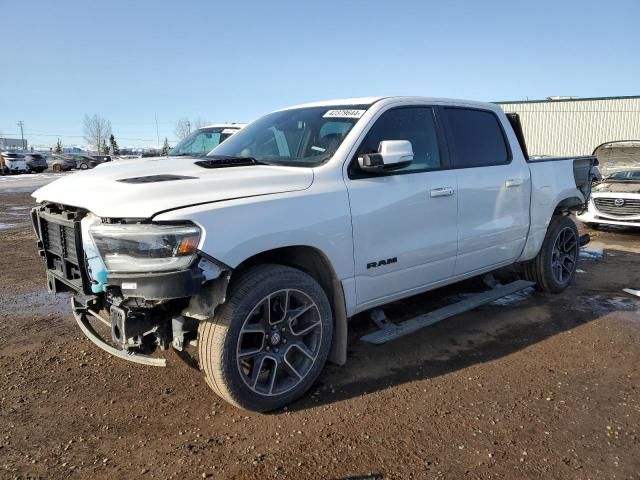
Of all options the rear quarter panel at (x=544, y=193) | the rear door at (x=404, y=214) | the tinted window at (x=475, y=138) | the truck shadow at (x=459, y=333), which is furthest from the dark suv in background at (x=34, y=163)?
the rear door at (x=404, y=214)

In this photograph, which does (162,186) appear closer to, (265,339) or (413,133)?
(265,339)

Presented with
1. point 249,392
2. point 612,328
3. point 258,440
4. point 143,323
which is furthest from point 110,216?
point 612,328

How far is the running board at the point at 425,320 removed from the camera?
3850 millimetres

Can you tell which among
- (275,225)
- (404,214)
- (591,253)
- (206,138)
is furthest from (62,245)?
(591,253)

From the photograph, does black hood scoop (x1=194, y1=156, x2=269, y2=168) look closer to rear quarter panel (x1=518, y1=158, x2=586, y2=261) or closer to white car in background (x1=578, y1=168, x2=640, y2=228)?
rear quarter panel (x1=518, y1=158, x2=586, y2=261)

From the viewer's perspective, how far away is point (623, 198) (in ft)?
32.5

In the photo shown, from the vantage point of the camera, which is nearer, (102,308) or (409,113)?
(102,308)

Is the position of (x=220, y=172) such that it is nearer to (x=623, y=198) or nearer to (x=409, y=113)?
(x=409, y=113)

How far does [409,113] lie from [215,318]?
7.38 feet

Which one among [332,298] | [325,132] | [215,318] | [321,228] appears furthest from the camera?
[325,132]

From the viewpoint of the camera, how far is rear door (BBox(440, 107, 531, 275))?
4297 millimetres

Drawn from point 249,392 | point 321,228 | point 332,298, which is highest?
point 321,228

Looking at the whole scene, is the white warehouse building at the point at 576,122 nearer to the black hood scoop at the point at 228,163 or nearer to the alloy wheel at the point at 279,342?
the black hood scoop at the point at 228,163

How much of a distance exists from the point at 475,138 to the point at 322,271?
6.90 feet
